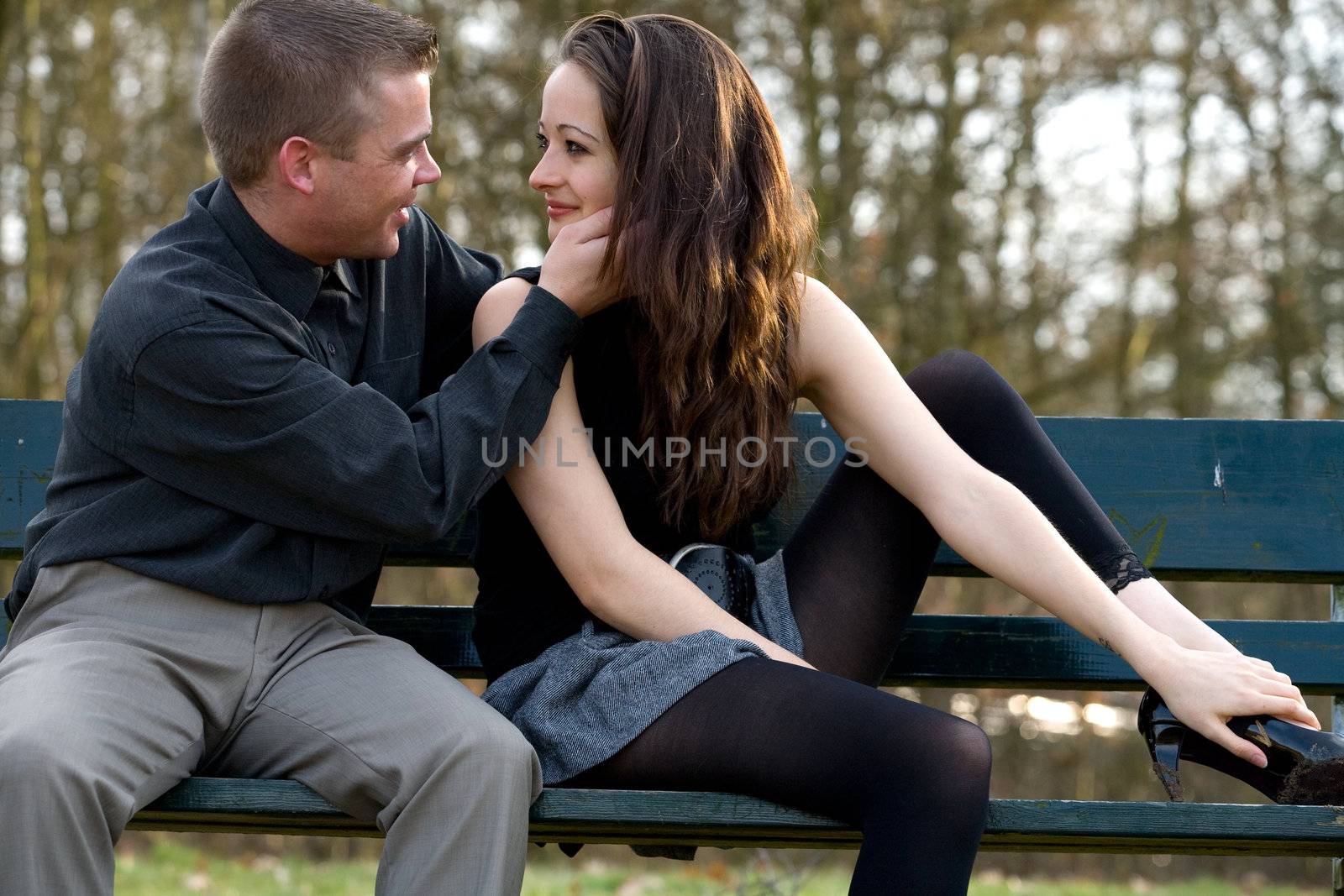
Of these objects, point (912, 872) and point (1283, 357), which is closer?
point (912, 872)

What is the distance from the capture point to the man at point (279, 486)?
1.96m

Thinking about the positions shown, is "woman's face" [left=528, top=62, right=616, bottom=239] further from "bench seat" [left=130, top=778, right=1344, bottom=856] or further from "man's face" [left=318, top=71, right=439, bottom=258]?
"bench seat" [left=130, top=778, right=1344, bottom=856]

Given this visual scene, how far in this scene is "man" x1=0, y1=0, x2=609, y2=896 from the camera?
6.44 ft

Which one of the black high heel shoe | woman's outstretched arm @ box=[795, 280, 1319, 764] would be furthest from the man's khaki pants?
the black high heel shoe

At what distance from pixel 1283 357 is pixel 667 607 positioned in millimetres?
9662

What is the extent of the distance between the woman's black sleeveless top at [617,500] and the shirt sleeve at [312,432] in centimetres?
29

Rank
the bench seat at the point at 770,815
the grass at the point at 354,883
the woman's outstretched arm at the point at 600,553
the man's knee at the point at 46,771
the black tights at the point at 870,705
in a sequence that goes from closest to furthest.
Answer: the man's knee at the point at 46,771, the black tights at the point at 870,705, the bench seat at the point at 770,815, the woman's outstretched arm at the point at 600,553, the grass at the point at 354,883

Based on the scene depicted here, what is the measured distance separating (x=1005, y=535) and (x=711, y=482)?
490 mm

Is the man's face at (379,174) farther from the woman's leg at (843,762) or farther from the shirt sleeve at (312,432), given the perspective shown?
the woman's leg at (843,762)

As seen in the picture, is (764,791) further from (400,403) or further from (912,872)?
(400,403)

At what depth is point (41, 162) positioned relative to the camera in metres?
9.51

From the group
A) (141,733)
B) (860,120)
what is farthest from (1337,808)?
(860,120)

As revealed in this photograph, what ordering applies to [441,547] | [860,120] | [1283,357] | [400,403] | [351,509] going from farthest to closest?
[1283,357] → [860,120] → [441,547] → [400,403] → [351,509]

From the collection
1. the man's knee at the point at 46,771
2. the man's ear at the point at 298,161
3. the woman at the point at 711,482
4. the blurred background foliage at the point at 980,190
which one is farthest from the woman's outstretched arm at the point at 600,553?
the blurred background foliage at the point at 980,190
